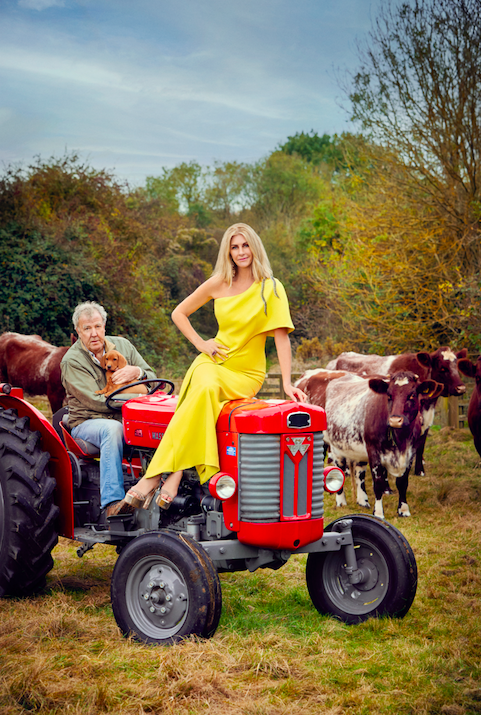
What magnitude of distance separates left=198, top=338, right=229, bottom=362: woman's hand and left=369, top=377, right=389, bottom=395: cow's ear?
346 centimetres

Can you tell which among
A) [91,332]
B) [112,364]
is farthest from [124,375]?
[91,332]

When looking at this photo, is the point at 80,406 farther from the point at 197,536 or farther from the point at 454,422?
the point at 454,422

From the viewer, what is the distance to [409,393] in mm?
7125

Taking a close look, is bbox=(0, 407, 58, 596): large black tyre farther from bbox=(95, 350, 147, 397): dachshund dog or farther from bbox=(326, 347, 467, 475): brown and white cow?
bbox=(326, 347, 467, 475): brown and white cow

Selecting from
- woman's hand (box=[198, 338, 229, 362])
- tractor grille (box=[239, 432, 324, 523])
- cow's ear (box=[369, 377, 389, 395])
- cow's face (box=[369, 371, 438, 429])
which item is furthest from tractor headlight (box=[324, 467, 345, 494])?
cow's ear (box=[369, 377, 389, 395])

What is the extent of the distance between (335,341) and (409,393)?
14.3 metres

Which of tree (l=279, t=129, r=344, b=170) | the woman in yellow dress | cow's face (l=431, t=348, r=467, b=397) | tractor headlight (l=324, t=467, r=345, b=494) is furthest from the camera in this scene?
tree (l=279, t=129, r=344, b=170)

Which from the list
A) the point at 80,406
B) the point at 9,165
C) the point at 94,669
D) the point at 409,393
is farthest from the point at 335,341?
the point at 94,669

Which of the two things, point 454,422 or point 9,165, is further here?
point 9,165

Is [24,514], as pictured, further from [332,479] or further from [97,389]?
[332,479]

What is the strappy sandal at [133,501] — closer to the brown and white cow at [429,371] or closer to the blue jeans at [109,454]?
the blue jeans at [109,454]

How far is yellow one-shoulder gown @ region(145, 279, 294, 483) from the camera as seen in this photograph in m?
3.82

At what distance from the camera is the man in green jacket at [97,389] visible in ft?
14.4

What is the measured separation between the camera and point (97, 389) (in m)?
4.85
